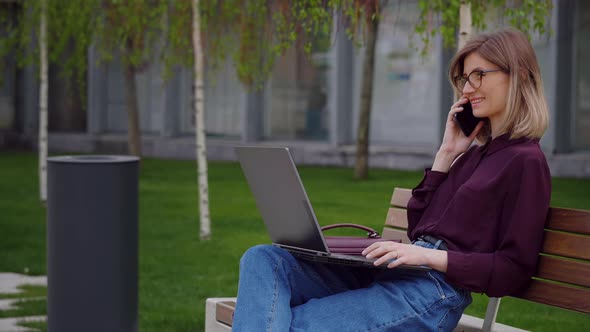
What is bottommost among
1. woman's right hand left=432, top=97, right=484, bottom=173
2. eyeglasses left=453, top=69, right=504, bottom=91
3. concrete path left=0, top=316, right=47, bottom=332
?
concrete path left=0, top=316, right=47, bottom=332

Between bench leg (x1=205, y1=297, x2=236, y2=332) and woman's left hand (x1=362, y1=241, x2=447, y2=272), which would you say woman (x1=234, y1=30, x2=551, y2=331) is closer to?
woman's left hand (x1=362, y1=241, x2=447, y2=272)

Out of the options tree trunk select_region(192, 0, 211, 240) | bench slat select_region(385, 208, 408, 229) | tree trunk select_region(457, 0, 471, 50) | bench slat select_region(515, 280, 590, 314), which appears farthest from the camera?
tree trunk select_region(192, 0, 211, 240)

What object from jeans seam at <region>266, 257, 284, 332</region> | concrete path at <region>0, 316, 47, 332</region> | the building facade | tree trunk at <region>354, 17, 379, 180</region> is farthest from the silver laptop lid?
tree trunk at <region>354, 17, 379, 180</region>

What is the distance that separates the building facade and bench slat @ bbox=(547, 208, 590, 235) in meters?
10.1

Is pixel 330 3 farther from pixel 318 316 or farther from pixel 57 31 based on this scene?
pixel 57 31

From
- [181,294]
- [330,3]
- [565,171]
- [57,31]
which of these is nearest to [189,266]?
[181,294]

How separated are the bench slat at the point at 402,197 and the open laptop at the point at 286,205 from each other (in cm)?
93

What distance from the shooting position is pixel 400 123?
59.6 ft

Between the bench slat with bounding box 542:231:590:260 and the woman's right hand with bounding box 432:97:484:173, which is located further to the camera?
the woman's right hand with bounding box 432:97:484:173

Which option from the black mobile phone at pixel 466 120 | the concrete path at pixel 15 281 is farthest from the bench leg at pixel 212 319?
the concrete path at pixel 15 281

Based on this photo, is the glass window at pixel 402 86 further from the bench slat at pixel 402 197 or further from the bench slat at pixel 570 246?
the bench slat at pixel 570 246

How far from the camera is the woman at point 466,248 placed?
3254 millimetres

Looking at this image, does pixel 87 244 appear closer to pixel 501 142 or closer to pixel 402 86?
pixel 501 142

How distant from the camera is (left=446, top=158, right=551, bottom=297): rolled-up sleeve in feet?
10.6
